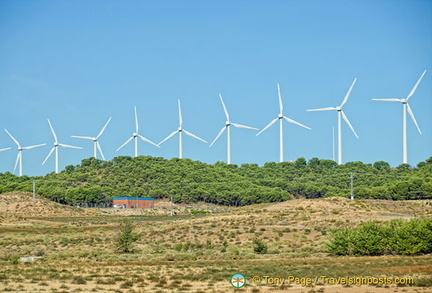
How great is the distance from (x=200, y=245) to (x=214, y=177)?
126 m

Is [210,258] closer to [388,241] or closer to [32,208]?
[388,241]

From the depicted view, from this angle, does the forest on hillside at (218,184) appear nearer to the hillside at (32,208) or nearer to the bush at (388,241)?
the hillside at (32,208)

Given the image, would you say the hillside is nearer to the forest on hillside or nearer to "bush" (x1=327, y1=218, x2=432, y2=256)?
the forest on hillside

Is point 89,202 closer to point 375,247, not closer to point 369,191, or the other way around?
point 369,191

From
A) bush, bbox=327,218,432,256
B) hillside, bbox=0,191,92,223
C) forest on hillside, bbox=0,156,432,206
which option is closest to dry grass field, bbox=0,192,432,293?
bush, bbox=327,218,432,256

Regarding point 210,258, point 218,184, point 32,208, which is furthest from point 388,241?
point 218,184

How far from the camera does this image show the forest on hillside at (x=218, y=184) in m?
151

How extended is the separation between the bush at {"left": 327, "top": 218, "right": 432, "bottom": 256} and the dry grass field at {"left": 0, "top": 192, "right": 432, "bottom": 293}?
63.9 inches

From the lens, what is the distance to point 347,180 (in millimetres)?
171875

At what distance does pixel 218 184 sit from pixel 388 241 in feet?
412

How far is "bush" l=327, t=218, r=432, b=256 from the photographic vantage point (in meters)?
50.3

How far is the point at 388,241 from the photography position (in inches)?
2015

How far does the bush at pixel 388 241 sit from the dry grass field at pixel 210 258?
5.32 ft

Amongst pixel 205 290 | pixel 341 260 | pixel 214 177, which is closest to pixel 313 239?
pixel 341 260
